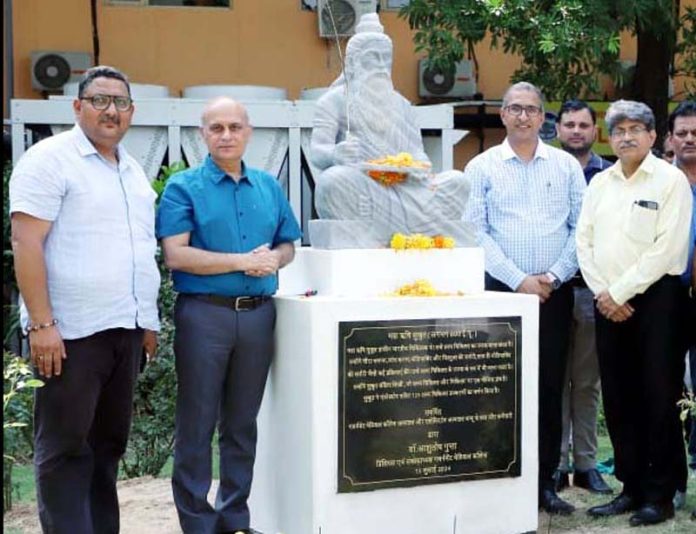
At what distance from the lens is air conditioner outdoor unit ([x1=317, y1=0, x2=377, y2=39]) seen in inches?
498

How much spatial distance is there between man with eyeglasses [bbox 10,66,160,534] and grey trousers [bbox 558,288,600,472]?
242 centimetres

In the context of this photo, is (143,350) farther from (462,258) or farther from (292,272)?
(462,258)

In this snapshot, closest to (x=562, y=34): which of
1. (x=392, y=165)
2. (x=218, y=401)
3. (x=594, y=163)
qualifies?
(x=594, y=163)

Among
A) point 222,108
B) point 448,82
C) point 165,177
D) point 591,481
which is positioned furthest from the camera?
point 448,82

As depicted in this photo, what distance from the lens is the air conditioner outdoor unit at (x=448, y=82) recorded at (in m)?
13.6

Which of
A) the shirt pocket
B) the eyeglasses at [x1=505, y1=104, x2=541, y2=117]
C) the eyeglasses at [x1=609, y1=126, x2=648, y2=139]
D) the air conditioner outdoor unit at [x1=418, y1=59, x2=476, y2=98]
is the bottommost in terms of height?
the shirt pocket

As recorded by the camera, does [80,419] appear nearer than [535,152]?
Yes

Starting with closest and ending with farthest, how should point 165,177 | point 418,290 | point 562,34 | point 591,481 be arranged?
point 418,290 → point 591,481 → point 562,34 → point 165,177

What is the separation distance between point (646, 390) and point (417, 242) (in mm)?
1242

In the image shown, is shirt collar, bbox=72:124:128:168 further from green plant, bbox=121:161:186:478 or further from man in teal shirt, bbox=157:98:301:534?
green plant, bbox=121:161:186:478

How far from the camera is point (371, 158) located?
5.88m

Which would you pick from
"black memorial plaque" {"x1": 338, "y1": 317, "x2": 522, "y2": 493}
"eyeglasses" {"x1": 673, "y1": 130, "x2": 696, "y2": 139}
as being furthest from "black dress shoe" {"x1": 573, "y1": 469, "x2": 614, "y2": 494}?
"eyeglasses" {"x1": 673, "y1": 130, "x2": 696, "y2": 139}

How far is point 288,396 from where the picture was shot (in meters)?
5.54

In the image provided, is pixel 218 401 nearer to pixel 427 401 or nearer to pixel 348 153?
pixel 427 401
